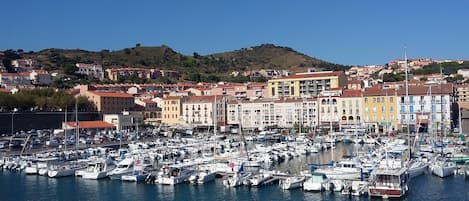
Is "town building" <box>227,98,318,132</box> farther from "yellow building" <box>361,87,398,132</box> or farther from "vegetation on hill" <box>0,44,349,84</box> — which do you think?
"vegetation on hill" <box>0,44,349,84</box>

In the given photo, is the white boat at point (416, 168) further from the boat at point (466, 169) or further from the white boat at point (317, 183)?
the white boat at point (317, 183)

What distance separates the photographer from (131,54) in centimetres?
13325

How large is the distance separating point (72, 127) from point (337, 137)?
2545 centimetres

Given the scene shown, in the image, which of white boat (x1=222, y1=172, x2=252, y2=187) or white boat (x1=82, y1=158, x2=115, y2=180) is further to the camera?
white boat (x1=82, y1=158, x2=115, y2=180)

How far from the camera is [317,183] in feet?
79.5

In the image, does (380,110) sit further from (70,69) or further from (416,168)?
(70,69)

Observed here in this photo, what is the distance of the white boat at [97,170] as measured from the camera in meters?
29.5

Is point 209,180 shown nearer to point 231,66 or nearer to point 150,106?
point 150,106

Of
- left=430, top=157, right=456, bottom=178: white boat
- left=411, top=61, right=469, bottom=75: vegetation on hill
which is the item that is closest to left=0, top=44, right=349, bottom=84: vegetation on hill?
left=411, top=61, right=469, bottom=75: vegetation on hill

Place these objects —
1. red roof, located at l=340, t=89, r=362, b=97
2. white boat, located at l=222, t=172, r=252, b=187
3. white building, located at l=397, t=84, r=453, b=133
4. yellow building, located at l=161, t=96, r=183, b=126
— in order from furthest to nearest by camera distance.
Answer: yellow building, located at l=161, t=96, r=183, b=126
red roof, located at l=340, t=89, r=362, b=97
white building, located at l=397, t=84, r=453, b=133
white boat, located at l=222, t=172, r=252, b=187

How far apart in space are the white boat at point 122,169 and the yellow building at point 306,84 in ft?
118

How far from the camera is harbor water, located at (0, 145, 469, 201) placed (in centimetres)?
2355

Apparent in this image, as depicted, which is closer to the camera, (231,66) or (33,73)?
(33,73)

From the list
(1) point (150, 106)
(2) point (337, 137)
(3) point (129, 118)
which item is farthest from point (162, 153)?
(1) point (150, 106)
